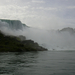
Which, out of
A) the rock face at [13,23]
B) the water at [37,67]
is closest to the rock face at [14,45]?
the rock face at [13,23]

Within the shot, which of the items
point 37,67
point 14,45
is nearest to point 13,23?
point 14,45

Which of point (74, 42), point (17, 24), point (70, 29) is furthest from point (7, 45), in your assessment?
point (70, 29)

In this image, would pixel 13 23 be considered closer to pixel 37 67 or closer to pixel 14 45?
pixel 14 45

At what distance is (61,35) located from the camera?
14988cm

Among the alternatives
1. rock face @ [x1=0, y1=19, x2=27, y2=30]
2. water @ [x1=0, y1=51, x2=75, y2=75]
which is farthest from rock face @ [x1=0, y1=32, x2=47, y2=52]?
water @ [x1=0, y1=51, x2=75, y2=75]

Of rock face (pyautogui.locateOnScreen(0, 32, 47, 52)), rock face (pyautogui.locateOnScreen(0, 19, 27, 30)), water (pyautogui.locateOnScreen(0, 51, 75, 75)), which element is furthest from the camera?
rock face (pyautogui.locateOnScreen(0, 19, 27, 30))

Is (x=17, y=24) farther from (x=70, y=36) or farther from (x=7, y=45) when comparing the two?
(x=70, y=36)

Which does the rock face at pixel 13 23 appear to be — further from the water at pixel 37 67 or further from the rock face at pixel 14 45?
the water at pixel 37 67

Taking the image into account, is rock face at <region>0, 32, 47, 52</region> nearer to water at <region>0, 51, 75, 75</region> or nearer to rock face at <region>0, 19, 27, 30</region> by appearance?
rock face at <region>0, 19, 27, 30</region>

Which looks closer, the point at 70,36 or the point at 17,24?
the point at 17,24

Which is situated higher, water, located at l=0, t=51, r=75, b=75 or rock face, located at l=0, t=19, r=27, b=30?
rock face, located at l=0, t=19, r=27, b=30

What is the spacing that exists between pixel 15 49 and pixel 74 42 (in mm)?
68009

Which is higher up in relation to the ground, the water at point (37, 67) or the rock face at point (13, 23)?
the rock face at point (13, 23)

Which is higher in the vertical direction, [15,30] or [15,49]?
[15,30]
